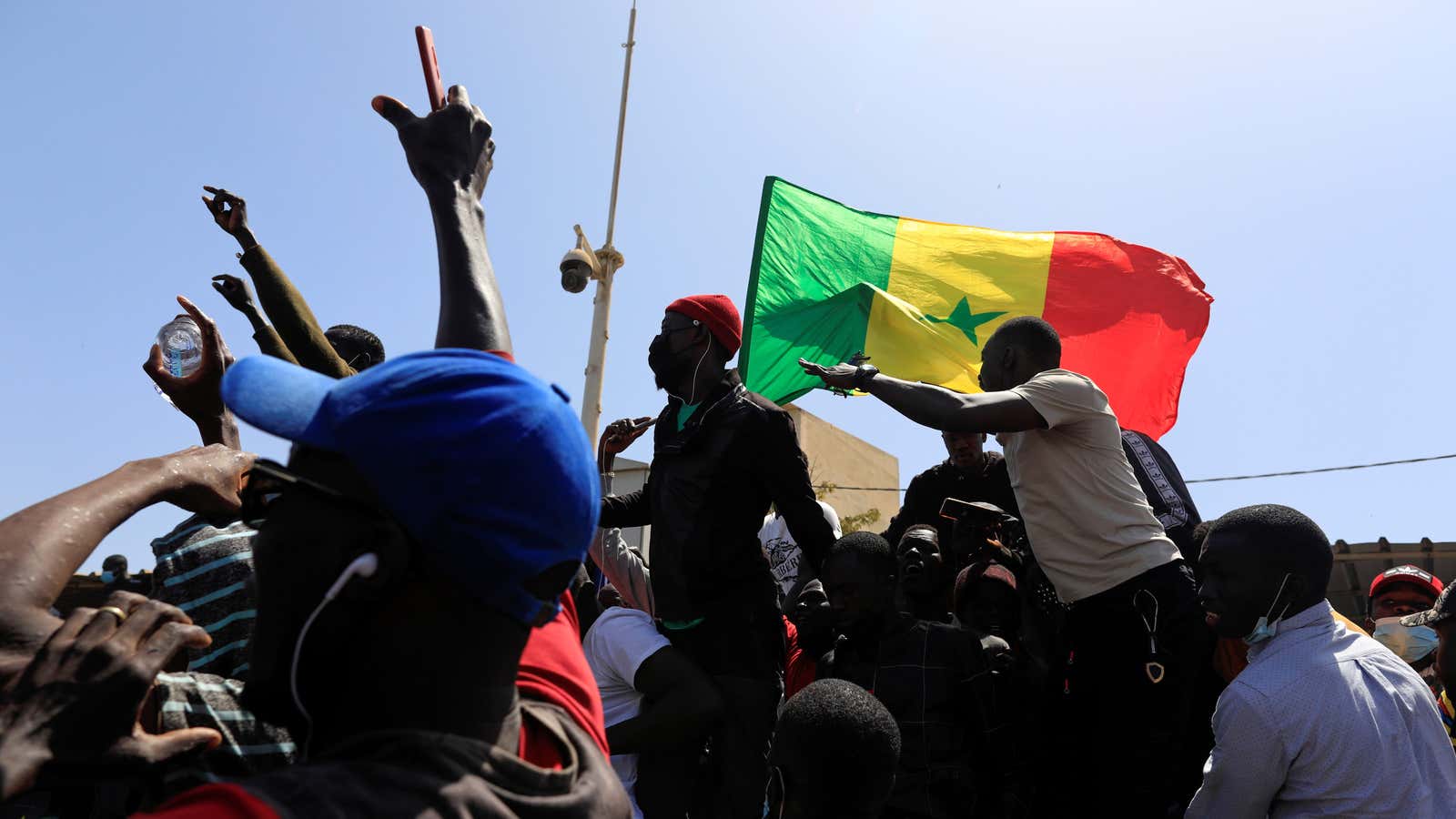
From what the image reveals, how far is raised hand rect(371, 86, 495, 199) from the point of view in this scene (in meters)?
2.26

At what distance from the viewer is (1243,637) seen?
3588mm

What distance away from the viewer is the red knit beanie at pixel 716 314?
4.73m

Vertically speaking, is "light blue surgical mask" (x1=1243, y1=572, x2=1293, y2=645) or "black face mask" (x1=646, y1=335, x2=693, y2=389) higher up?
"black face mask" (x1=646, y1=335, x2=693, y2=389)

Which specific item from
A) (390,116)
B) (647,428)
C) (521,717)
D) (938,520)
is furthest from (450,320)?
(938,520)

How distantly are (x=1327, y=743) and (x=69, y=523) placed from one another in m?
3.08

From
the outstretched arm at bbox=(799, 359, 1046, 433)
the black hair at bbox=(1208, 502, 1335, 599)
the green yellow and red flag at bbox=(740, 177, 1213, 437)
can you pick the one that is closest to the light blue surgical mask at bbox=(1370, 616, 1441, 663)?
the black hair at bbox=(1208, 502, 1335, 599)

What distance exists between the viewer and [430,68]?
2303mm

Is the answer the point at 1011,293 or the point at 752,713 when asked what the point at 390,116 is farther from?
the point at 1011,293

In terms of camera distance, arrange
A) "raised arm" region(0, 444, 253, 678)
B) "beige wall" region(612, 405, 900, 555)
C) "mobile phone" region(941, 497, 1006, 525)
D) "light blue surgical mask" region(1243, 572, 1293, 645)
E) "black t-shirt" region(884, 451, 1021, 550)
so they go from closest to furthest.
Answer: "raised arm" region(0, 444, 253, 678), "light blue surgical mask" region(1243, 572, 1293, 645), "mobile phone" region(941, 497, 1006, 525), "black t-shirt" region(884, 451, 1021, 550), "beige wall" region(612, 405, 900, 555)

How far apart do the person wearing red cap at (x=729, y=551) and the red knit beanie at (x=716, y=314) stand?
42mm

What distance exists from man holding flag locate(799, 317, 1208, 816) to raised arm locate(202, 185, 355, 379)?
1948mm

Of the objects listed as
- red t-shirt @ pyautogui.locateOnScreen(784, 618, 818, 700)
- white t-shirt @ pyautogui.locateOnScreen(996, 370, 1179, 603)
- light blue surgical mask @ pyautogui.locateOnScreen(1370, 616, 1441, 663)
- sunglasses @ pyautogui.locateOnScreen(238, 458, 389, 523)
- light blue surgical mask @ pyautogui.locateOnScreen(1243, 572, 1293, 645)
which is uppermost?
sunglasses @ pyautogui.locateOnScreen(238, 458, 389, 523)

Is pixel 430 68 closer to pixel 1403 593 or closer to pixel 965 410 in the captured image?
pixel 965 410

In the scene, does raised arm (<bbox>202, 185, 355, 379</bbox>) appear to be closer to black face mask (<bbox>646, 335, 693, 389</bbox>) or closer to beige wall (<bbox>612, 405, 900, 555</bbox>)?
black face mask (<bbox>646, 335, 693, 389</bbox>)
